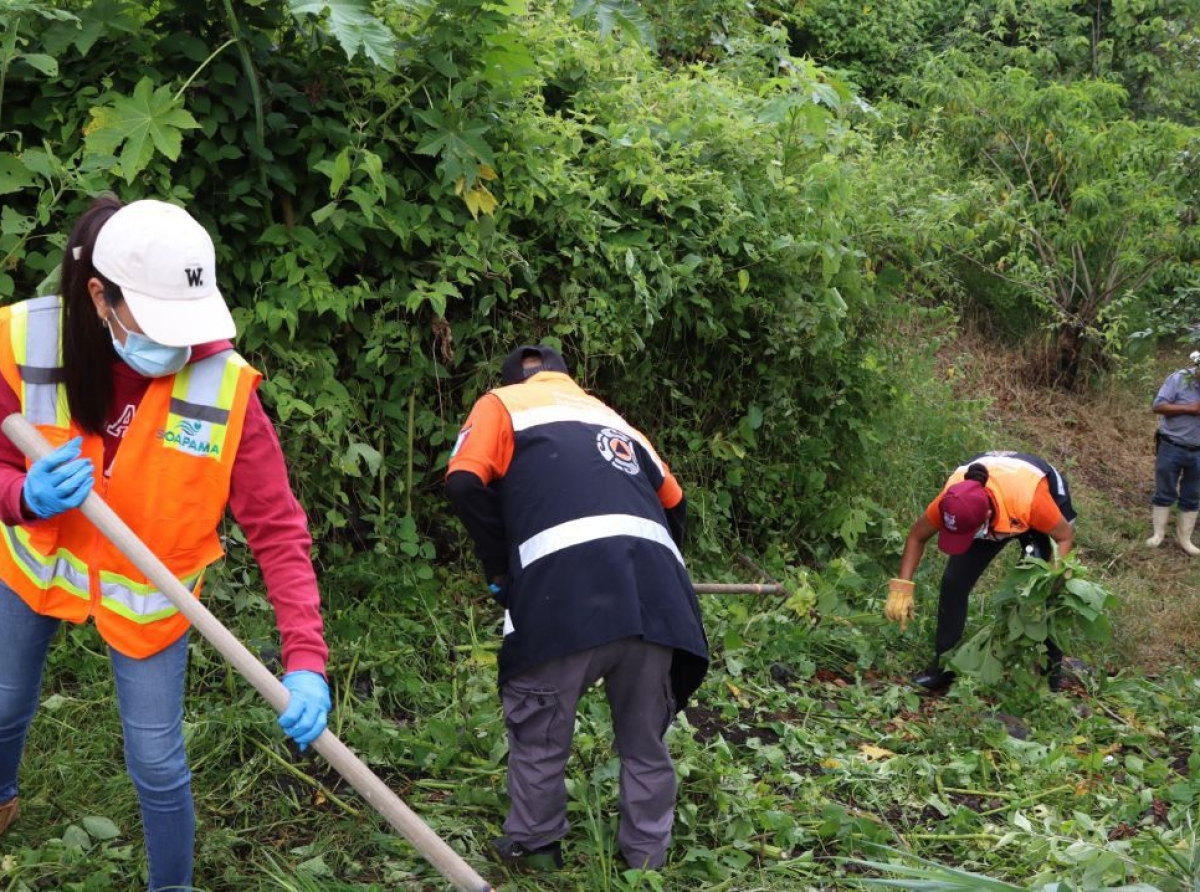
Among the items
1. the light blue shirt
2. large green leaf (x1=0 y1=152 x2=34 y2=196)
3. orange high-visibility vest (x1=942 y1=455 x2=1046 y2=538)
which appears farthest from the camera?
the light blue shirt

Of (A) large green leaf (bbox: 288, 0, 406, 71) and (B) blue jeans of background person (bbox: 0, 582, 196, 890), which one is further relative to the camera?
(A) large green leaf (bbox: 288, 0, 406, 71)

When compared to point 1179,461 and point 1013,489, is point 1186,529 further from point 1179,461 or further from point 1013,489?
point 1013,489

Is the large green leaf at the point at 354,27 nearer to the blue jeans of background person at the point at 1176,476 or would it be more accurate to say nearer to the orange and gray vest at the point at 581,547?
the orange and gray vest at the point at 581,547

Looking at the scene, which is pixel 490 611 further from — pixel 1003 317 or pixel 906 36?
pixel 906 36

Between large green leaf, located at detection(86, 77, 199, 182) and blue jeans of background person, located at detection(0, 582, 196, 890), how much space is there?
60.8 inches

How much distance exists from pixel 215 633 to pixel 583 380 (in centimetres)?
282

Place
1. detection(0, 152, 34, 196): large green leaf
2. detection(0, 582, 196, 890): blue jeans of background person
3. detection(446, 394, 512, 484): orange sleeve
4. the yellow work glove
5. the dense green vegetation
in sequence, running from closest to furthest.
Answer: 1. detection(0, 582, 196, 890): blue jeans of background person
2. detection(446, 394, 512, 484): orange sleeve
3. the dense green vegetation
4. detection(0, 152, 34, 196): large green leaf
5. the yellow work glove

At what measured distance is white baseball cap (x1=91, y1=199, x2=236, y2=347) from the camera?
234cm

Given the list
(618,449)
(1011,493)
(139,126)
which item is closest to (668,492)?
(618,449)

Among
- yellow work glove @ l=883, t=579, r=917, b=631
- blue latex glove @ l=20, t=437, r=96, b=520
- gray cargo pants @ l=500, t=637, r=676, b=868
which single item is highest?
blue latex glove @ l=20, t=437, r=96, b=520

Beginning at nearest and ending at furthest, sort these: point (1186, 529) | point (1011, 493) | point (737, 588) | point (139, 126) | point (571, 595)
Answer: point (571, 595) < point (139, 126) < point (737, 588) < point (1011, 493) < point (1186, 529)

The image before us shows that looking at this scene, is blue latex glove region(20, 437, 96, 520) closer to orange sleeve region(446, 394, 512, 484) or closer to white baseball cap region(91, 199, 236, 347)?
white baseball cap region(91, 199, 236, 347)

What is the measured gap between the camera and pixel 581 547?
3074 millimetres

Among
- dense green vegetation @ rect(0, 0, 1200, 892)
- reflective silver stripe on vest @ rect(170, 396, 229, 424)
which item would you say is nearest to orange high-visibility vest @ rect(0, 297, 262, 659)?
reflective silver stripe on vest @ rect(170, 396, 229, 424)
